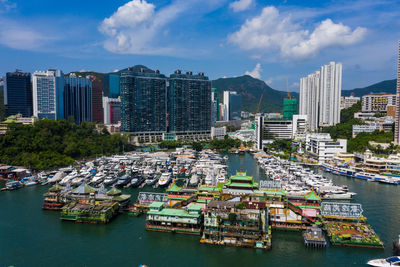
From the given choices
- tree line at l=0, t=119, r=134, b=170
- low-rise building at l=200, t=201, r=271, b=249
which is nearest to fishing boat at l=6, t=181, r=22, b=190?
tree line at l=0, t=119, r=134, b=170

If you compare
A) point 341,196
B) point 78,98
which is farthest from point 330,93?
point 78,98

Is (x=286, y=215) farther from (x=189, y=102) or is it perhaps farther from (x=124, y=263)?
(x=189, y=102)

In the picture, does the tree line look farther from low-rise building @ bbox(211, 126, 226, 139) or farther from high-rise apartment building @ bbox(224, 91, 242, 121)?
high-rise apartment building @ bbox(224, 91, 242, 121)

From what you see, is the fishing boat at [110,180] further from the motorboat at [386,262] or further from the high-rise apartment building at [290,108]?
the high-rise apartment building at [290,108]

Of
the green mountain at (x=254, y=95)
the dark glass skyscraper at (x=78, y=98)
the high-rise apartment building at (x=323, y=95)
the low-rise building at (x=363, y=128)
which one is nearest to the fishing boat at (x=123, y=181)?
the low-rise building at (x=363, y=128)

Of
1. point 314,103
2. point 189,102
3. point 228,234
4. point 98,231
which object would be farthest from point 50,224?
point 314,103

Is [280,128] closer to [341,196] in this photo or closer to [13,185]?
[341,196]
